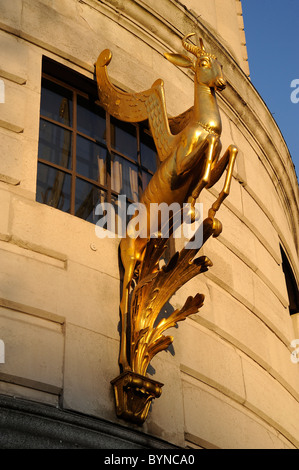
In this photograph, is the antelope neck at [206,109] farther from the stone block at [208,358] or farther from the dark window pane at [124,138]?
the stone block at [208,358]

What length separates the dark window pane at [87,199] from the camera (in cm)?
1014

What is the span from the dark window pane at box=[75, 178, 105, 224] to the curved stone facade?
543 mm

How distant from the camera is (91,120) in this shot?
1119 centimetres

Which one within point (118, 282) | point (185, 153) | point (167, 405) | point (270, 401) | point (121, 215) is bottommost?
point (167, 405)

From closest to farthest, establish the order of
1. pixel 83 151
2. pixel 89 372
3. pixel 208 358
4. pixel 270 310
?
1. pixel 89 372
2. pixel 208 358
3. pixel 83 151
4. pixel 270 310

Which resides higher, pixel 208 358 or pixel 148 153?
pixel 148 153

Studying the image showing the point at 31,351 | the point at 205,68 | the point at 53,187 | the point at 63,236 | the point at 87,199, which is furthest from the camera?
the point at 87,199

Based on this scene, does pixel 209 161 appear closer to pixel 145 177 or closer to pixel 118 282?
pixel 118 282

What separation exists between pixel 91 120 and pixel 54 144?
906 mm

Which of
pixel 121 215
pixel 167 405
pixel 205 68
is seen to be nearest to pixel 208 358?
pixel 167 405

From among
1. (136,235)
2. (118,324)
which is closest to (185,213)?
(136,235)

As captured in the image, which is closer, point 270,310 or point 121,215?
point 121,215

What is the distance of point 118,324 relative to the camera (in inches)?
360

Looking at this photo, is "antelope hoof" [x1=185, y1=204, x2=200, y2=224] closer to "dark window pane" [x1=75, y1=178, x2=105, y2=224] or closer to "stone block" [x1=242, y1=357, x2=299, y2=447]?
"dark window pane" [x1=75, y1=178, x2=105, y2=224]
